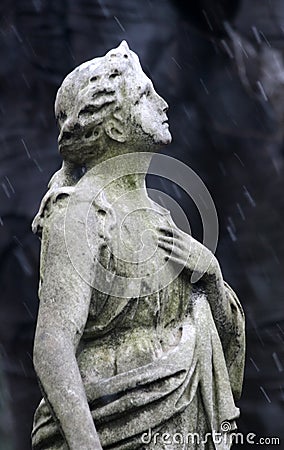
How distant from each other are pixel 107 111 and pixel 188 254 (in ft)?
1.96

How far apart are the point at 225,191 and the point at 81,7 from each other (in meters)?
1.87

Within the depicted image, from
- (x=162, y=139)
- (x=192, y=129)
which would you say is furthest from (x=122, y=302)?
(x=192, y=129)

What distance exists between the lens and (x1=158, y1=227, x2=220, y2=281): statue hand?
589 cm

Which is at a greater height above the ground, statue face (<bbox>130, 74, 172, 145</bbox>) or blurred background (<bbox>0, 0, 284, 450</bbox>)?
statue face (<bbox>130, 74, 172, 145</bbox>)

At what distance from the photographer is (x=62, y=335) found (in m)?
5.55

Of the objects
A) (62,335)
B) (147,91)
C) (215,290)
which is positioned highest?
(147,91)

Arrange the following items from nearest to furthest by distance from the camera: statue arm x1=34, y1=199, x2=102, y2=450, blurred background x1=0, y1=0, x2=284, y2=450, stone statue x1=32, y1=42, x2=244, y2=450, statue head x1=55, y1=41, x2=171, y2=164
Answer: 1. statue arm x1=34, y1=199, x2=102, y2=450
2. stone statue x1=32, y1=42, x2=244, y2=450
3. statue head x1=55, y1=41, x2=171, y2=164
4. blurred background x1=0, y1=0, x2=284, y2=450

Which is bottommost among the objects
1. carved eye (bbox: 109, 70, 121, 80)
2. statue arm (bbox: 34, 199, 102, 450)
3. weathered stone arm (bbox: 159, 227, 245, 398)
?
weathered stone arm (bbox: 159, 227, 245, 398)

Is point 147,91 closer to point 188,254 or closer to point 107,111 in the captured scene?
point 107,111

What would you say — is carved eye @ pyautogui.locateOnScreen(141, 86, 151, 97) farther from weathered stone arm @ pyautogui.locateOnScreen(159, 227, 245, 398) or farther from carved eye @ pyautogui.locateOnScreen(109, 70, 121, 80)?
weathered stone arm @ pyautogui.locateOnScreen(159, 227, 245, 398)

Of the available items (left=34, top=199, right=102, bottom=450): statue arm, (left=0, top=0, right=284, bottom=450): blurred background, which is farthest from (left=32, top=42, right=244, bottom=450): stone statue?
(left=0, top=0, right=284, bottom=450): blurred background

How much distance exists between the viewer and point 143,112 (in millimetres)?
5922

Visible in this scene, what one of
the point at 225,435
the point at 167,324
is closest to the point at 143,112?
→ the point at 167,324

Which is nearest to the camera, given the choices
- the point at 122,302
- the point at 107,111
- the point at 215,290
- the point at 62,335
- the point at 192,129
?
the point at 62,335
